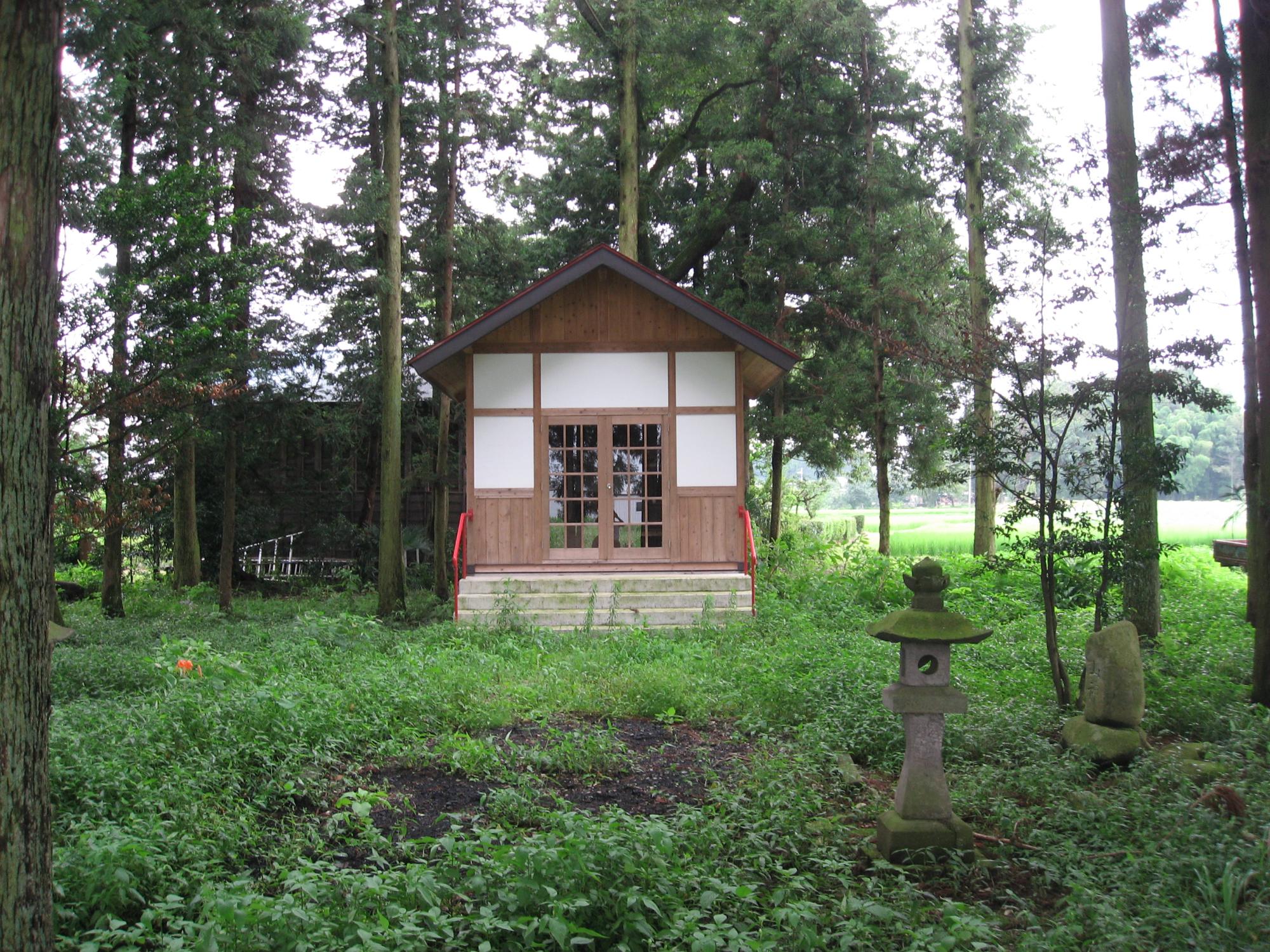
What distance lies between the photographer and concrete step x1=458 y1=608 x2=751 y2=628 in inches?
476

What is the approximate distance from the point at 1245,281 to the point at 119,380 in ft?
43.4

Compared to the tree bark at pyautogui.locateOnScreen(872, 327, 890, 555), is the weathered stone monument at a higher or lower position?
lower

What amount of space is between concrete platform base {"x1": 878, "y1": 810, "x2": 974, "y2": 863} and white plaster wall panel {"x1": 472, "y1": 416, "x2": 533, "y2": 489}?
31.4ft

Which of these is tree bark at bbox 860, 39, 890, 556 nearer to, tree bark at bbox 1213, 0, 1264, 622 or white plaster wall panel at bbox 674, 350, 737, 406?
white plaster wall panel at bbox 674, 350, 737, 406

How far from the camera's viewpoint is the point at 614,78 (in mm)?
18891

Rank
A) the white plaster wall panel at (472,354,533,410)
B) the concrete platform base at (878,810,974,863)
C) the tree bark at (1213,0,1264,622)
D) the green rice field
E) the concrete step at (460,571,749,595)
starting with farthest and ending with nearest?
1. the green rice field
2. the white plaster wall panel at (472,354,533,410)
3. the concrete step at (460,571,749,595)
4. the tree bark at (1213,0,1264,622)
5. the concrete platform base at (878,810,974,863)

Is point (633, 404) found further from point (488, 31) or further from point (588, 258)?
point (488, 31)

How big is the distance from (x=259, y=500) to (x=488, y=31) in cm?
1125

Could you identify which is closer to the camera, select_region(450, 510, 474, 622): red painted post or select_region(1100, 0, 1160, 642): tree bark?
select_region(1100, 0, 1160, 642): tree bark

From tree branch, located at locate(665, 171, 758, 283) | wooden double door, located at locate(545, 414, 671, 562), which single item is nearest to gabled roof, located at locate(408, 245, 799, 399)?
wooden double door, located at locate(545, 414, 671, 562)

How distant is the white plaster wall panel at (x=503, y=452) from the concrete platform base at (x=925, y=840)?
9580 millimetres

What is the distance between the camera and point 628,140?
725 inches

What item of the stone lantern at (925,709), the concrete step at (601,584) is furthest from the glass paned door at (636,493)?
the stone lantern at (925,709)

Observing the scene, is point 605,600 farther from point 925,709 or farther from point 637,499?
point 925,709
